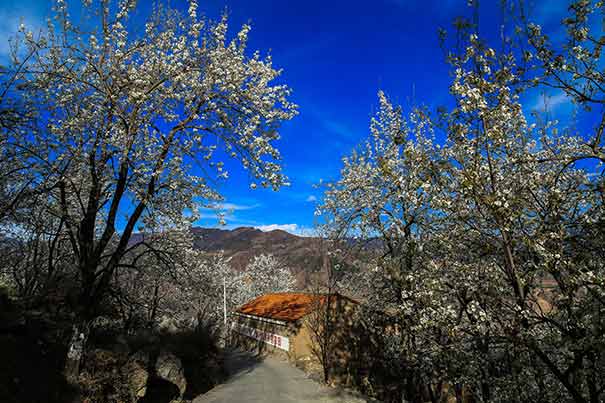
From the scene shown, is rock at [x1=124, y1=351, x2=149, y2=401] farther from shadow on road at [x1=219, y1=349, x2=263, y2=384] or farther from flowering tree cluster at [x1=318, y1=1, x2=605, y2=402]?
flowering tree cluster at [x1=318, y1=1, x2=605, y2=402]

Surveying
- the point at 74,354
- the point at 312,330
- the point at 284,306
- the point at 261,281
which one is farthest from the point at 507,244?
the point at 261,281

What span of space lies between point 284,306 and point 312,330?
5.72 meters

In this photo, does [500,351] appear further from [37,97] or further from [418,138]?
[37,97]

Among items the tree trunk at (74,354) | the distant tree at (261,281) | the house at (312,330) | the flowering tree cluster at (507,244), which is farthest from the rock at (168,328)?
the distant tree at (261,281)

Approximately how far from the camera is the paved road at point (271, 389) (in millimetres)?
14062

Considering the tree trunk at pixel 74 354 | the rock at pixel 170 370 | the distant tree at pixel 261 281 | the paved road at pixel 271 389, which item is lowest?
the paved road at pixel 271 389

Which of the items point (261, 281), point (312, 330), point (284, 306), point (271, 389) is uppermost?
point (261, 281)

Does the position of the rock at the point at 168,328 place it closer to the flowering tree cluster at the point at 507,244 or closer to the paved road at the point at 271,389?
the paved road at the point at 271,389

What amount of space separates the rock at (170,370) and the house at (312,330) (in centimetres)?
786

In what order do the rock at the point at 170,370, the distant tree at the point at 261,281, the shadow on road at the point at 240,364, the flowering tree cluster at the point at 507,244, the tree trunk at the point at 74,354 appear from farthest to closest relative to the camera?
1. the distant tree at the point at 261,281
2. the shadow on road at the point at 240,364
3. the rock at the point at 170,370
4. the tree trunk at the point at 74,354
5. the flowering tree cluster at the point at 507,244

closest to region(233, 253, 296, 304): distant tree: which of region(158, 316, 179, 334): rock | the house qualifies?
the house

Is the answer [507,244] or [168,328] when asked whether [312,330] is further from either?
[507,244]

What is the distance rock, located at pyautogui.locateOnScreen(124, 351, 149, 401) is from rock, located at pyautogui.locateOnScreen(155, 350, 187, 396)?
69 cm

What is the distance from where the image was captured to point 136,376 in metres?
11.5
